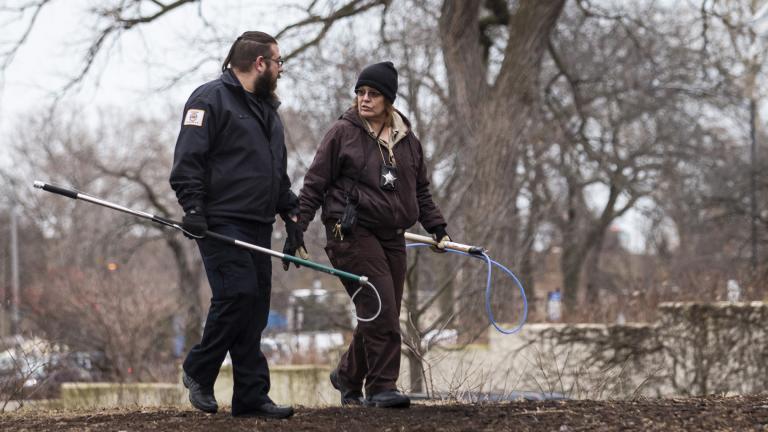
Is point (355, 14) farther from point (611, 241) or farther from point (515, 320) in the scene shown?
point (611, 241)

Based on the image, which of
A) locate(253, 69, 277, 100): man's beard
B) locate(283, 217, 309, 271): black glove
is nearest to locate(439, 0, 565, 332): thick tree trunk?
locate(283, 217, 309, 271): black glove

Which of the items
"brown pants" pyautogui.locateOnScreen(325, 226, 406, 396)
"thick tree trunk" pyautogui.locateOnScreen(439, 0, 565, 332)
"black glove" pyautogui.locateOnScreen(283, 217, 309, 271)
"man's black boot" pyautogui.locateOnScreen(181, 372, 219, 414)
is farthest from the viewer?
"thick tree trunk" pyautogui.locateOnScreen(439, 0, 565, 332)

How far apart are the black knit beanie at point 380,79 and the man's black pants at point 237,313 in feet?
3.44

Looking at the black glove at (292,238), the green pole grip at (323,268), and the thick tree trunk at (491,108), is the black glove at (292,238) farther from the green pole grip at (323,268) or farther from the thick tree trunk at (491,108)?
the thick tree trunk at (491,108)

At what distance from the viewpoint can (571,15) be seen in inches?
941

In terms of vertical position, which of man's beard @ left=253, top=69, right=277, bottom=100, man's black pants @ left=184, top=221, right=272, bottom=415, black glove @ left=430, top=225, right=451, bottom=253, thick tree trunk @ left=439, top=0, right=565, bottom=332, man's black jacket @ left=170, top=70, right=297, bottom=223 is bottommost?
man's black pants @ left=184, top=221, right=272, bottom=415


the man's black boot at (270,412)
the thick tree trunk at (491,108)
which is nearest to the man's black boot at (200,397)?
the man's black boot at (270,412)

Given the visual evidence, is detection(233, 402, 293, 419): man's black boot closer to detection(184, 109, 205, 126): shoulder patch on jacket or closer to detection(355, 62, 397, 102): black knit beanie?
detection(184, 109, 205, 126): shoulder patch on jacket

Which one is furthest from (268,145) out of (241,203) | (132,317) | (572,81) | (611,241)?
(611,241)

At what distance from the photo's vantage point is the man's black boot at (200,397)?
18.3 ft

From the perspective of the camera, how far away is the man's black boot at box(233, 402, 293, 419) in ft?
17.9

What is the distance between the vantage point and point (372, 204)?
19.4 feet

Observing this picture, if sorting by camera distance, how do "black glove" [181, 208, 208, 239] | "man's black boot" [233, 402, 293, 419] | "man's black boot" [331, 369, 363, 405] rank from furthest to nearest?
"man's black boot" [331, 369, 363, 405], "man's black boot" [233, 402, 293, 419], "black glove" [181, 208, 208, 239]

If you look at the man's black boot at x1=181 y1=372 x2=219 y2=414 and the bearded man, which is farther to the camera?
the man's black boot at x1=181 y1=372 x2=219 y2=414
